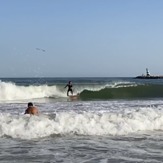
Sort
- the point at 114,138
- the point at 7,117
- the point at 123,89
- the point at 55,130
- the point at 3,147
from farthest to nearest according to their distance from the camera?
the point at 123,89, the point at 7,117, the point at 55,130, the point at 114,138, the point at 3,147

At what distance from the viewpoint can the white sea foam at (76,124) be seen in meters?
11.8

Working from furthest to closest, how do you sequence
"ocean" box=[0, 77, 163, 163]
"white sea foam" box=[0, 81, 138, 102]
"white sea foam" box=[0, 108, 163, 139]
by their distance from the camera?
"white sea foam" box=[0, 81, 138, 102] < "white sea foam" box=[0, 108, 163, 139] < "ocean" box=[0, 77, 163, 163]

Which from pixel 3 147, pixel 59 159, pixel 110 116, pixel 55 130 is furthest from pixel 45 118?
pixel 59 159

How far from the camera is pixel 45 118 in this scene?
41.8 ft

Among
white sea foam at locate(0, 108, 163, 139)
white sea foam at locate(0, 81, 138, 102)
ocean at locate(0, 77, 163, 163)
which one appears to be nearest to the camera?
ocean at locate(0, 77, 163, 163)

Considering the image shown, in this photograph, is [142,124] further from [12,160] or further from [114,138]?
[12,160]

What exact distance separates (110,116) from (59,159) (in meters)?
5.11

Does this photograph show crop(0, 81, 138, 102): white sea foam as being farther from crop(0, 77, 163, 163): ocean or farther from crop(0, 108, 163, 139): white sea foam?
crop(0, 77, 163, 163): ocean

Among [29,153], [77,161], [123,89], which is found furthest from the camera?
[123,89]

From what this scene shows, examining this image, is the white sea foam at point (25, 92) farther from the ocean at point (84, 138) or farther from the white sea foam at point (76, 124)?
the ocean at point (84, 138)

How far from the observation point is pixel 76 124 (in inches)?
496

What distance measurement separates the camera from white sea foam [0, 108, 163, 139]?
463 inches

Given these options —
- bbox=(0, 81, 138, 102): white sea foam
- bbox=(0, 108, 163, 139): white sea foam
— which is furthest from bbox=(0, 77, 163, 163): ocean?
bbox=(0, 81, 138, 102): white sea foam

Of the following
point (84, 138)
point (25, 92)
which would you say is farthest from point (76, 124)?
point (25, 92)
